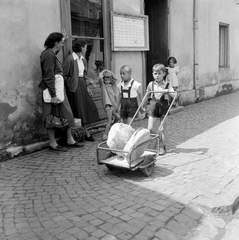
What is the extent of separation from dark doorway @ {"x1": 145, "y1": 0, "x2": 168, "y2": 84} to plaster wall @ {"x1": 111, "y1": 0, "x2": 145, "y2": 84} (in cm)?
164

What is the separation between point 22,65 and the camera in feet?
18.7

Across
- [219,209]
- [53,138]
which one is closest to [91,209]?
[219,209]

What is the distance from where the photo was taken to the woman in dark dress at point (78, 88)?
6277 mm

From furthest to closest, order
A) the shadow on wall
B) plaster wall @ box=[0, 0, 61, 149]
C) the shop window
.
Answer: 1. the shadow on wall
2. the shop window
3. plaster wall @ box=[0, 0, 61, 149]

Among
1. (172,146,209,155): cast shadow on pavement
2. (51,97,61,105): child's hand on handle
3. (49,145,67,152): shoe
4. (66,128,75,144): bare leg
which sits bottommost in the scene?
(172,146,209,155): cast shadow on pavement

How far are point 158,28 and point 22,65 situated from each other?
18.9ft

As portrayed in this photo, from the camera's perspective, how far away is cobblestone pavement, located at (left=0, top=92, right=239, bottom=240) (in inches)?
A: 123

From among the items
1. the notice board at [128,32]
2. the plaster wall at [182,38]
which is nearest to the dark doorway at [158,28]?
the plaster wall at [182,38]

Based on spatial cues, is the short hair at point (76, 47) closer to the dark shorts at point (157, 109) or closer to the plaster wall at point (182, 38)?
the dark shorts at point (157, 109)

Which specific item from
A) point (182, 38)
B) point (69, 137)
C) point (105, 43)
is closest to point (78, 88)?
point (69, 137)

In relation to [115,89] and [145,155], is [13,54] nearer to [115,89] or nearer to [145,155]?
[115,89]

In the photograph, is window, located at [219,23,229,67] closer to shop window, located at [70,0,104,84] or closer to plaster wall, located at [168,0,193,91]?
plaster wall, located at [168,0,193,91]

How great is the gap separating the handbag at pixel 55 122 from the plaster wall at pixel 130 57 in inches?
96.4

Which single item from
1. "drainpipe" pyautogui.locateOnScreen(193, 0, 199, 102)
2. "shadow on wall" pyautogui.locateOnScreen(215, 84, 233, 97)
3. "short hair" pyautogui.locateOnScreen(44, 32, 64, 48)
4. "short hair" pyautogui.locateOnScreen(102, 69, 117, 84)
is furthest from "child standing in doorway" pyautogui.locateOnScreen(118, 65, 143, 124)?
"shadow on wall" pyautogui.locateOnScreen(215, 84, 233, 97)
